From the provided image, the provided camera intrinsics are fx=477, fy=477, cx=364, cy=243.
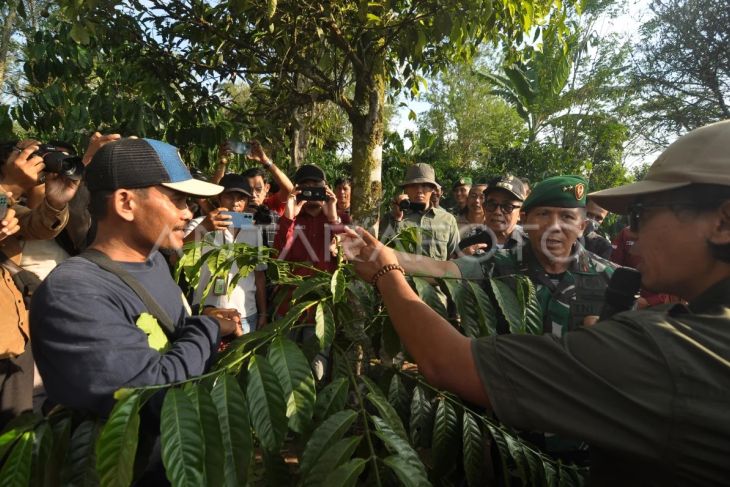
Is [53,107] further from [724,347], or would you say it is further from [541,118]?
[541,118]

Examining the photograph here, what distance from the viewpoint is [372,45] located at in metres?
3.13

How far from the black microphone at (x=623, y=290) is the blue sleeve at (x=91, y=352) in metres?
1.34

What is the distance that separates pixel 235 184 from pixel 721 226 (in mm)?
3048

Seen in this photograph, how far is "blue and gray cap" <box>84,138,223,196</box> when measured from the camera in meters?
1.49

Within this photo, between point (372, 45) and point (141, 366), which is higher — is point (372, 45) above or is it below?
above

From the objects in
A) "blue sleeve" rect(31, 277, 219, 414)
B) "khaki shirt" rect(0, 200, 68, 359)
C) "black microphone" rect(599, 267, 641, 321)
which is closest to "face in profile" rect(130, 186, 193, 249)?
"blue sleeve" rect(31, 277, 219, 414)

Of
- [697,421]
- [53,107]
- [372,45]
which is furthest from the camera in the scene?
[53,107]

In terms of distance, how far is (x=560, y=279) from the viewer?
2207mm

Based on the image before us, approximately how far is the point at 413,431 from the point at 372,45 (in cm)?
253

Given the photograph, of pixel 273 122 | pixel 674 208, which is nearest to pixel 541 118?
pixel 273 122

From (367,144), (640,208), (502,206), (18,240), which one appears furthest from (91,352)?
(502,206)

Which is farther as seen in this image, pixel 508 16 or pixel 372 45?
pixel 372 45

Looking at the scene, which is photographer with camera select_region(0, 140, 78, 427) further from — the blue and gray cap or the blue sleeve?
the blue sleeve

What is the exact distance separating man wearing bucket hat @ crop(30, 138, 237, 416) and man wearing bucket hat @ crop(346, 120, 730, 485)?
68 centimetres
